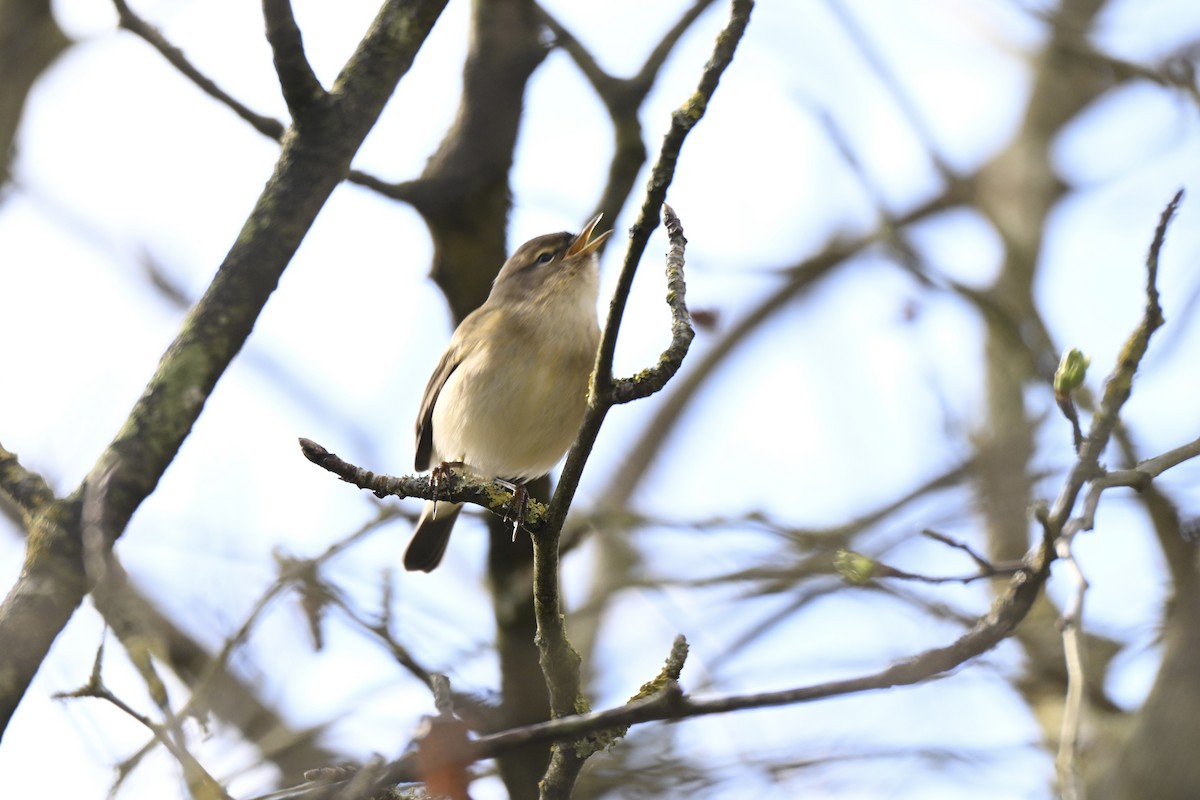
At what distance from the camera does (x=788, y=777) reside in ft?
15.0

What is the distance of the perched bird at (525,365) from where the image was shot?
4969mm

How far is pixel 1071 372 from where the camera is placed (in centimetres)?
307

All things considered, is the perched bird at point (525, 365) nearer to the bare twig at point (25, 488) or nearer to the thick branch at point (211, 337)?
the thick branch at point (211, 337)

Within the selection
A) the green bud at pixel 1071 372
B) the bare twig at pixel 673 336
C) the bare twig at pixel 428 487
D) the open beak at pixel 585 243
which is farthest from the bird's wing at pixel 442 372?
the green bud at pixel 1071 372

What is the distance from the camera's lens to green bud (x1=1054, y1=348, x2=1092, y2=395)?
3070 mm

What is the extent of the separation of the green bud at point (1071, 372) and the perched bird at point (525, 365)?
2108mm

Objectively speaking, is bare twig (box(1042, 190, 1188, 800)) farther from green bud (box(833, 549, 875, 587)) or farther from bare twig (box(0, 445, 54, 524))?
bare twig (box(0, 445, 54, 524))

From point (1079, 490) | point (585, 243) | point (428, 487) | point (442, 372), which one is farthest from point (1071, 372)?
point (442, 372)

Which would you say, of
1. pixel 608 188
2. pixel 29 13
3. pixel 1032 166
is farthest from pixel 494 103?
pixel 1032 166

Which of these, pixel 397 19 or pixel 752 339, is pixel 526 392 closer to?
pixel 397 19

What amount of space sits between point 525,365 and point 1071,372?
2489mm

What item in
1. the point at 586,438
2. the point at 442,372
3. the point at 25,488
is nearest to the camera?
the point at 586,438

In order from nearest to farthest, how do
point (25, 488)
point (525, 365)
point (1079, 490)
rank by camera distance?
point (1079, 490) < point (25, 488) < point (525, 365)

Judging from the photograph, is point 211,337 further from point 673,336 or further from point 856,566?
point 856,566
